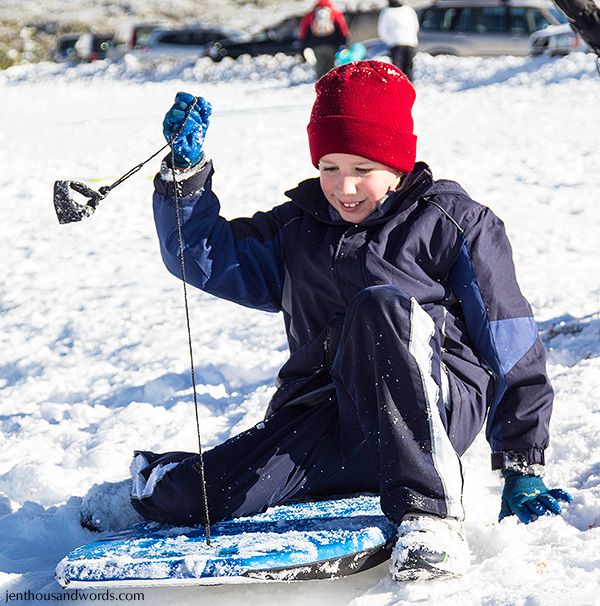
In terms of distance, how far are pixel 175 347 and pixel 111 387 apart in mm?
474

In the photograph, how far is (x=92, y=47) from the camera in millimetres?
23359

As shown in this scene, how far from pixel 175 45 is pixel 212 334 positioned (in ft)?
55.8

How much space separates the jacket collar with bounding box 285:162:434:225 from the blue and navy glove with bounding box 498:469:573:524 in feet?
2.31

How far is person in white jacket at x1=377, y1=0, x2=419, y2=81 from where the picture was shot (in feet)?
40.8

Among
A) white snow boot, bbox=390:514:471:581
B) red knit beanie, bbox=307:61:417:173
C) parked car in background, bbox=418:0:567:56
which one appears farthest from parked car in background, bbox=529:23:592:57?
white snow boot, bbox=390:514:471:581

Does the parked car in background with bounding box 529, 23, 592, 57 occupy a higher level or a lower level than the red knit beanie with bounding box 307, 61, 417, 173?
higher

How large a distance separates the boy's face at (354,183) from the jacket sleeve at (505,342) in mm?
248

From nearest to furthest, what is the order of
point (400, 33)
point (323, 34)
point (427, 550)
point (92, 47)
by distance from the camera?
point (427, 550), point (400, 33), point (323, 34), point (92, 47)

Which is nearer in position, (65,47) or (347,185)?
(347,185)

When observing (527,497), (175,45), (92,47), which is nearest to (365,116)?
(527,497)

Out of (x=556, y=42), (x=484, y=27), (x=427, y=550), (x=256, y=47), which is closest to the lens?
(x=427, y=550)

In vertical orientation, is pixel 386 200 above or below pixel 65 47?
below

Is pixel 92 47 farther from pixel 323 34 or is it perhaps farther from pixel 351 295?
pixel 351 295

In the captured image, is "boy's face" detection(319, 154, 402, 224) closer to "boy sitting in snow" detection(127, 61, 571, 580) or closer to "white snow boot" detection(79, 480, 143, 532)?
"boy sitting in snow" detection(127, 61, 571, 580)
